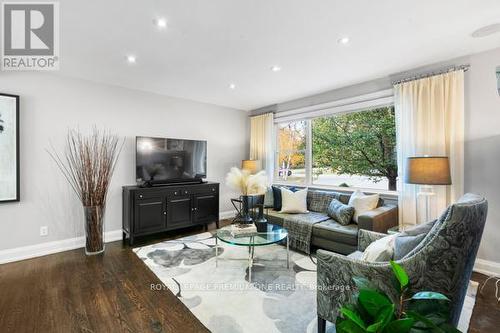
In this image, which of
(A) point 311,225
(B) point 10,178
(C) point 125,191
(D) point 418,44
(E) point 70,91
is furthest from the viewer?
(C) point 125,191

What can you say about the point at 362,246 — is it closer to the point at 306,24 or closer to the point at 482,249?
the point at 482,249

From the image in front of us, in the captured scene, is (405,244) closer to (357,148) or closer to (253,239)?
(253,239)

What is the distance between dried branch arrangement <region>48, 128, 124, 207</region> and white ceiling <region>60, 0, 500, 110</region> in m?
0.89

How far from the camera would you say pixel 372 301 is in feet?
3.22

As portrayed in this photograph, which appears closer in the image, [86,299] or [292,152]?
[86,299]

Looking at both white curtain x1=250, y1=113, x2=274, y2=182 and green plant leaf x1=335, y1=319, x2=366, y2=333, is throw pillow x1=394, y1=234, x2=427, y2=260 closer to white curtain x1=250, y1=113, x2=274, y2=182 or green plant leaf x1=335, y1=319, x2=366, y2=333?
green plant leaf x1=335, y1=319, x2=366, y2=333

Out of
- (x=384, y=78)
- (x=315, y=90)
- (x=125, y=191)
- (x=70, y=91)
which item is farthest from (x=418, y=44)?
(x=70, y=91)

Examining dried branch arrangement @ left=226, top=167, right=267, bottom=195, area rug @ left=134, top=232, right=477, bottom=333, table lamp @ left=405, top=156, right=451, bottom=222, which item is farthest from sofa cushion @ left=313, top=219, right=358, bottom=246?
dried branch arrangement @ left=226, top=167, right=267, bottom=195

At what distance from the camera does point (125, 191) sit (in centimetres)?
359

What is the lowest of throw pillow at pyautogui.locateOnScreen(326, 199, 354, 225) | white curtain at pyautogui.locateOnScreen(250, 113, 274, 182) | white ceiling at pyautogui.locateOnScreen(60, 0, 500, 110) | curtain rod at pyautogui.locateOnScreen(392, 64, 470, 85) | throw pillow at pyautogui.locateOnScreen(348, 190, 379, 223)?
throw pillow at pyautogui.locateOnScreen(326, 199, 354, 225)

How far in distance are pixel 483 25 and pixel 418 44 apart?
1.59ft

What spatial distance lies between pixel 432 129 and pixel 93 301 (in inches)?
160

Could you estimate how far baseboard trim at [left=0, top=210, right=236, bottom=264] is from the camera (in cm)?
293

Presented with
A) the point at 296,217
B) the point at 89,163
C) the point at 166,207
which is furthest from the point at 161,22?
the point at 296,217
